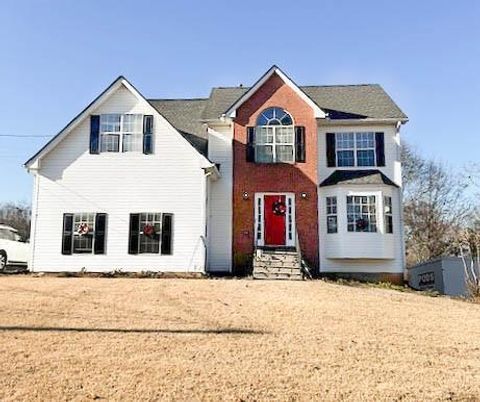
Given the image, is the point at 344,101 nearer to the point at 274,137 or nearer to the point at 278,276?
the point at 274,137

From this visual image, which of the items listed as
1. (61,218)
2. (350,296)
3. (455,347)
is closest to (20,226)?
(61,218)

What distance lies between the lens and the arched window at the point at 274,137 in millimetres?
20672

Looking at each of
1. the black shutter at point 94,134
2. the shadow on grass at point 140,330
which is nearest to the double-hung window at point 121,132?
the black shutter at point 94,134

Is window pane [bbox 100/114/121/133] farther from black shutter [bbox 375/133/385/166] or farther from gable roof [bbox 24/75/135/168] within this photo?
black shutter [bbox 375/133/385/166]

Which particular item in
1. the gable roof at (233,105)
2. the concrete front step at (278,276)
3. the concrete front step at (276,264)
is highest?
the gable roof at (233,105)

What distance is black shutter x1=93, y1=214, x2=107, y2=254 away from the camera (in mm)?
18938

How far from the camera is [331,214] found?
2020 cm

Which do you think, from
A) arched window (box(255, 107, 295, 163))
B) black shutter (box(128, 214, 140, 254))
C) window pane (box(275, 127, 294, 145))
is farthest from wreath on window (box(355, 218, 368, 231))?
black shutter (box(128, 214, 140, 254))

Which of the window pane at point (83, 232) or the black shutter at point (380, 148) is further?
the black shutter at point (380, 148)

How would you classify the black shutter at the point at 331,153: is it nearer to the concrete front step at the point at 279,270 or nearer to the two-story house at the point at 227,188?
the two-story house at the point at 227,188

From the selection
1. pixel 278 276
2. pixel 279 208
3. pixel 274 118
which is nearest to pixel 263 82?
pixel 274 118

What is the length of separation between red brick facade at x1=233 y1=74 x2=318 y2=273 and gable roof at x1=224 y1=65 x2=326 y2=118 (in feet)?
0.44

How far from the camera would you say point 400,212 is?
20312 millimetres

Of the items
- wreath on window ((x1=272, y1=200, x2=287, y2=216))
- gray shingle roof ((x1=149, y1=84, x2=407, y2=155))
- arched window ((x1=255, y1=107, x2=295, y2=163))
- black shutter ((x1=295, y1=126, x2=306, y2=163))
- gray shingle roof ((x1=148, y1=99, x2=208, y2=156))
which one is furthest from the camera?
gray shingle roof ((x1=148, y1=99, x2=208, y2=156))
